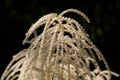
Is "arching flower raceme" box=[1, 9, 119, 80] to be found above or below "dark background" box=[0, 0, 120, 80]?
below

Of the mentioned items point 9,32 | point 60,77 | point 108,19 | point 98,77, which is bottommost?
point 60,77

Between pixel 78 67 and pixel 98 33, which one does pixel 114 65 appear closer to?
pixel 98 33

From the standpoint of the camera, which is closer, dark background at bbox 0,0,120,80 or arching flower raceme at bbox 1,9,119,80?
arching flower raceme at bbox 1,9,119,80

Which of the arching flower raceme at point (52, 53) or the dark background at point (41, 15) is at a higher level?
the dark background at point (41, 15)

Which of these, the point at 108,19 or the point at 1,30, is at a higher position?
the point at 108,19

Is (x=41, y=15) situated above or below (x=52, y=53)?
above

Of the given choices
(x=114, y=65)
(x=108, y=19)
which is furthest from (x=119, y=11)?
(x=114, y=65)

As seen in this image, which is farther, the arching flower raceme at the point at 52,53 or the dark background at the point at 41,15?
the dark background at the point at 41,15

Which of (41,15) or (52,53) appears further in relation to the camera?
(41,15)
